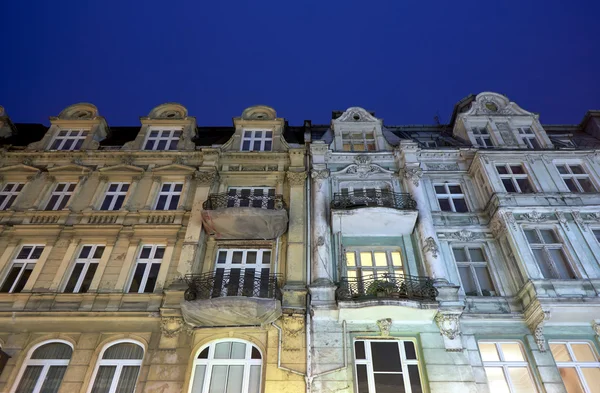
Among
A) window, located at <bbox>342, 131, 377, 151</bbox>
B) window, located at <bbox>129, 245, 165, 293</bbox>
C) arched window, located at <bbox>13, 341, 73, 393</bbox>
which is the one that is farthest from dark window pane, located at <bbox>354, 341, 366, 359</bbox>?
window, located at <bbox>342, 131, 377, 151</bbox>

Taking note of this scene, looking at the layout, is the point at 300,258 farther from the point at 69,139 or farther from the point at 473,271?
the point at 69,139

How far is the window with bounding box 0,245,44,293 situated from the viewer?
44.7ft

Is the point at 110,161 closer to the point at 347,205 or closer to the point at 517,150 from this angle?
the point at 347,205

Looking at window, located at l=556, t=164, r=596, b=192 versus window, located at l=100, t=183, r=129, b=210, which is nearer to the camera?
window, located at l=556, t=164, r=596, b=192

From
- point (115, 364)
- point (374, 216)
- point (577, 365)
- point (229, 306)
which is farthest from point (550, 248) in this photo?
point (115, 364)

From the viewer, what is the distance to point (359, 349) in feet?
39.6

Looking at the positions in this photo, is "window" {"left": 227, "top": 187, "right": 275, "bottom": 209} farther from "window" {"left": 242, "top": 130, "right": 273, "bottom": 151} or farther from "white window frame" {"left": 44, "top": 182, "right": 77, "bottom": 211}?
"white window frame" {"left": 44, "top": 182, "right": 77, "bottom": 211}

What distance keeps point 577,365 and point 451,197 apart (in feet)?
22.6

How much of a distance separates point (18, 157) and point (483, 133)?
2010 centimetres

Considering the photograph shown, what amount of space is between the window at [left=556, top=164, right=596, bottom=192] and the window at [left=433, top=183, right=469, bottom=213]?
3.91 metres

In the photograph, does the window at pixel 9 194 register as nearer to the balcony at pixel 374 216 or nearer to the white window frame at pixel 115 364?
the white window frame at pixel 115 364

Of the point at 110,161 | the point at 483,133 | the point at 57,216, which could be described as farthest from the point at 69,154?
the point at 483,133

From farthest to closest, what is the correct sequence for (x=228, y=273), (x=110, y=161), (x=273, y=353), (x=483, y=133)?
(x=483, y=133)
(x=110, y=161)
(x=228, y=273)
(x=273, y=353)

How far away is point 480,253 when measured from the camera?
48.0 ft
